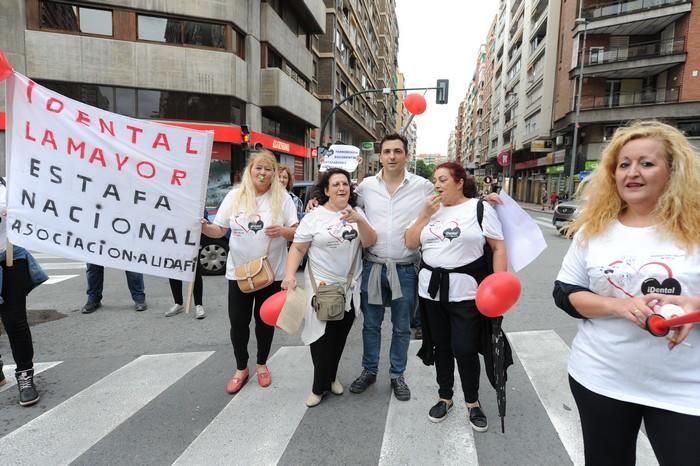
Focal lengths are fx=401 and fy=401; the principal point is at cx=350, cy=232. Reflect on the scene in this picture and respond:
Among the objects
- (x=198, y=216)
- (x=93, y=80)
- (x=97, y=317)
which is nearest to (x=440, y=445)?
(x=198, y=216)

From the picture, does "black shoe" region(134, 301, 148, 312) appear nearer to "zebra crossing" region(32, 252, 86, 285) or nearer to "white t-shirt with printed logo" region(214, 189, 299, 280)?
"zebra crossing" region(32, 252, 86, 285)

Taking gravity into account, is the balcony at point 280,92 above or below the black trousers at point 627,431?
above

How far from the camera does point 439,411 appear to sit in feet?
9.49

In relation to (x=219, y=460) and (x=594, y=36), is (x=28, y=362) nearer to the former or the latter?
(x=219, y=460)

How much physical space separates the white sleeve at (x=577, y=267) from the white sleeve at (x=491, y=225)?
87cm

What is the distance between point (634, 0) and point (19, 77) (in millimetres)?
33240

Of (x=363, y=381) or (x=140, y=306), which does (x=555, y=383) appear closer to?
(x=363, y=381)

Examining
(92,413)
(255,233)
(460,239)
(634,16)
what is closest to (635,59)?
(634,16)

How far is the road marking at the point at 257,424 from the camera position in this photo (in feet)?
8.14

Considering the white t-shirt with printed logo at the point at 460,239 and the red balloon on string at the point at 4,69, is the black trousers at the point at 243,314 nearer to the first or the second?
the white t-shirt with printed logo at the point at 460,239

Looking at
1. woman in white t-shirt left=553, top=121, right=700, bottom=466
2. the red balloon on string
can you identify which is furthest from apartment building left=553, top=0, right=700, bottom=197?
the red balloon on string

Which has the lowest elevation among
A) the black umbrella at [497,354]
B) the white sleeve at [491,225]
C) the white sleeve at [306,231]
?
the black umbrella at [497,354]

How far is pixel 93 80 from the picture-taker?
16.2 meters

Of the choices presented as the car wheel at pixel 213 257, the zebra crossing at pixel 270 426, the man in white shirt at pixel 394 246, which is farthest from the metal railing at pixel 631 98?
the man in white shirt at pixel 394 246
